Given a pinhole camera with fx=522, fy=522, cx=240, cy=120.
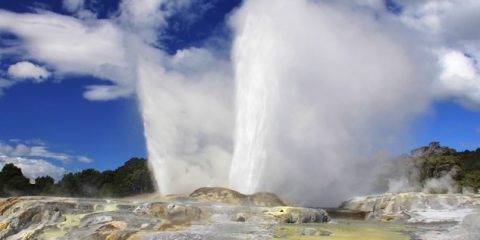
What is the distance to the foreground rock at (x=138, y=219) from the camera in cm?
1863

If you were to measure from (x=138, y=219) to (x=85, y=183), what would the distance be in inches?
2070

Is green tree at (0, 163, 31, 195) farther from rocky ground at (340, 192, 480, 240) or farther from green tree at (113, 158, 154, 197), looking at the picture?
rocky ground at (340, 192, 480, 240)

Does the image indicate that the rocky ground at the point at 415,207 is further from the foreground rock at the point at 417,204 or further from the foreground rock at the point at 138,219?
the foreground rock at the point at 138,219

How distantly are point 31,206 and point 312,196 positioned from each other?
2755 cm

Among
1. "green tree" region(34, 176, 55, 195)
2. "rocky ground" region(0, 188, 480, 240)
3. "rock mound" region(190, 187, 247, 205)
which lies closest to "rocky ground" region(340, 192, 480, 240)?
"rocky ground" region(0, 188, 480, 240)

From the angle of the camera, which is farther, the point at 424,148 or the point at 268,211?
the point at 424,148

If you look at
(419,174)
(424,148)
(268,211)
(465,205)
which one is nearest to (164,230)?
(268,211)

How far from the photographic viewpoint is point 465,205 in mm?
38750

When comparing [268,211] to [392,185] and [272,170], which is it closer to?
[272,170]

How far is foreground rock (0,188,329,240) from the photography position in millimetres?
18630

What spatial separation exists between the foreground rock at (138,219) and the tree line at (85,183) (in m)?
39.2

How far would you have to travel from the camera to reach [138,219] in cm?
2134

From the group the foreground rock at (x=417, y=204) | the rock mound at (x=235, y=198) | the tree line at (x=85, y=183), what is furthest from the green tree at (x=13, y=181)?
the foreground rock at (x=417, y=204)

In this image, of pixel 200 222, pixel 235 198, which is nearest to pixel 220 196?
pixel 235 198
